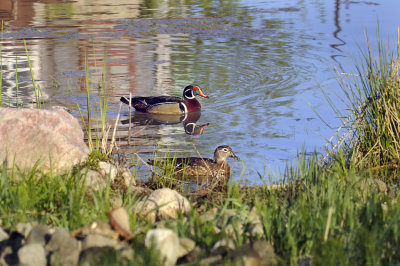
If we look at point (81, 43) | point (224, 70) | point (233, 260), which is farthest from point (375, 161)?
point (81, 43)

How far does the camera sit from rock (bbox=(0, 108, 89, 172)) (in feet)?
19.9

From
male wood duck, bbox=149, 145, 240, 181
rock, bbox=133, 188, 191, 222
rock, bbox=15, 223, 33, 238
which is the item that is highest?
rock, bbox=15, 223, 33, 238

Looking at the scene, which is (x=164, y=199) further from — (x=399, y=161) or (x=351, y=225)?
(x=399, y=161)

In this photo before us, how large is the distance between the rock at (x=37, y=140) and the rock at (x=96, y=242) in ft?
6.58

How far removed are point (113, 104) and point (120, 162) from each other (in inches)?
206

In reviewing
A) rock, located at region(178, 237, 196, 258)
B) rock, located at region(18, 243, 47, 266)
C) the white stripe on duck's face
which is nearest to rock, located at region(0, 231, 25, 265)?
rock, located at region(18, 243, 47, 266)

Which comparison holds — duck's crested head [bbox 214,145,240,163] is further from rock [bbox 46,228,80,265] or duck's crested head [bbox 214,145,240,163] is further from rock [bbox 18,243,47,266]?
rock [bbox 18,243,47,266]

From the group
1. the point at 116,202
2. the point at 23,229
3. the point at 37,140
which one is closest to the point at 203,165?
the point at 37,140

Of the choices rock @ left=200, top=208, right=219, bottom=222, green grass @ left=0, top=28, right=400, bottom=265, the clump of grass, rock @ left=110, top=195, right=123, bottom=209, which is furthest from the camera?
the clump of grass

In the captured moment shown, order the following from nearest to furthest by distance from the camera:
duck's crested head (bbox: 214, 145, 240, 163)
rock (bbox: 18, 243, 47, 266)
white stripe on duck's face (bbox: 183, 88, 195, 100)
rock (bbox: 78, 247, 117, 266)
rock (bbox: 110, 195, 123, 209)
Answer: rock (bbox: 78, 247, 117, 266)
rock (bbox: 18, 243, 47, 266)
rock (bbox: 110, 195, 123, 209)
duck's crested head (bbox: 214, 145, 240, 163)
white stripe on duck's face (bbox: 183, 88, 195, 100)

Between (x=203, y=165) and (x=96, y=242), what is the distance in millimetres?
4237

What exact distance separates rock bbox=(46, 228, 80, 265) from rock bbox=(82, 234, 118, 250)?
5cm

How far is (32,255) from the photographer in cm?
384

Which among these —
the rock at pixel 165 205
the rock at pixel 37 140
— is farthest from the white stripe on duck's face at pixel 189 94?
the rock at pixel 165 205
